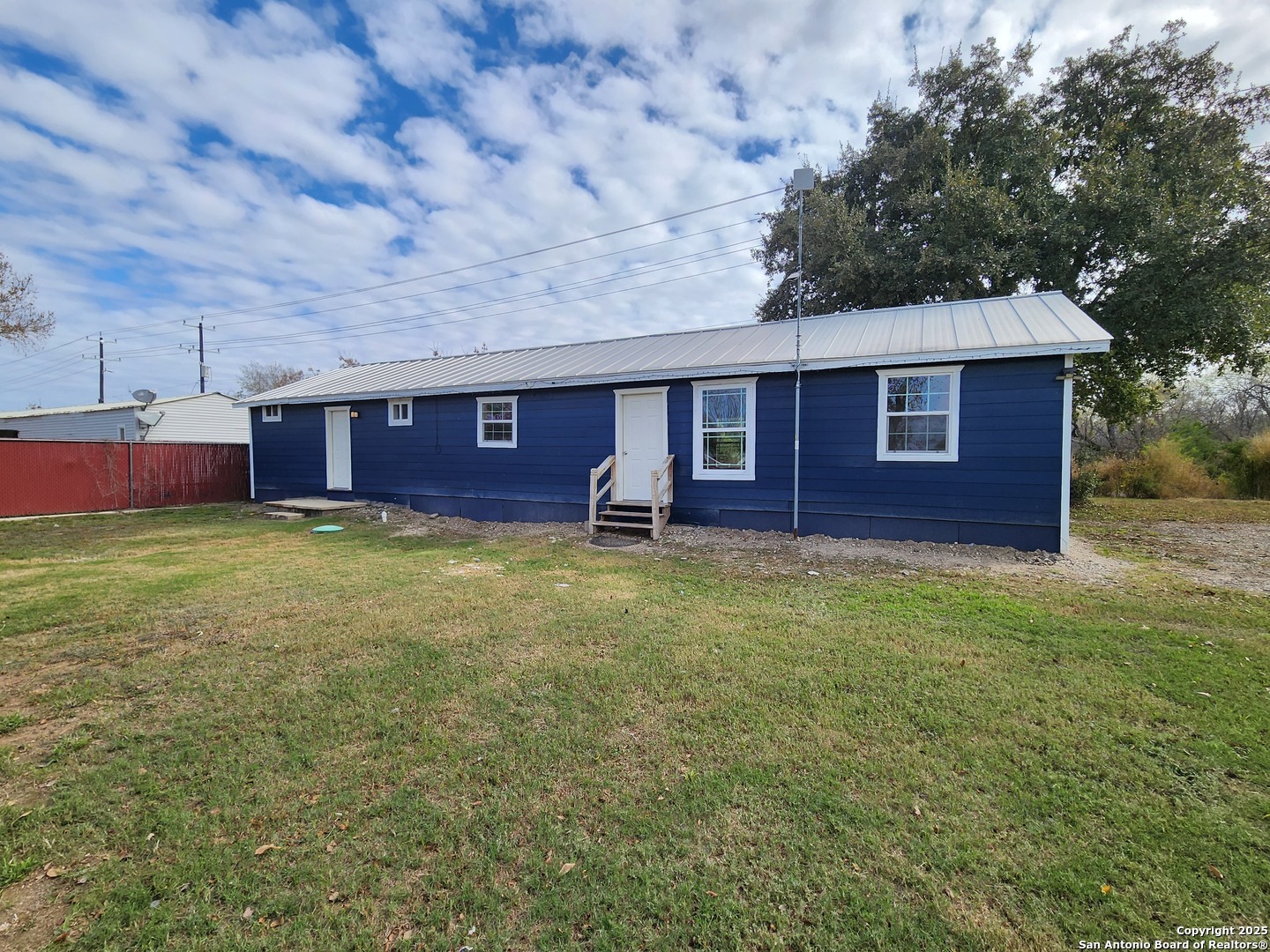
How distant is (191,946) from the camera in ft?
5.42

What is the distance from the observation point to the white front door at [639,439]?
9.55 meters

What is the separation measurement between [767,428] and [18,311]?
20.4 m

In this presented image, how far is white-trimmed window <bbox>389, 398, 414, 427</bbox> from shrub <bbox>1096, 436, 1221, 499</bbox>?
18650mm

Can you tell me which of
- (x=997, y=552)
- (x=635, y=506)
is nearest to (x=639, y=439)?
(x=635, y=506)

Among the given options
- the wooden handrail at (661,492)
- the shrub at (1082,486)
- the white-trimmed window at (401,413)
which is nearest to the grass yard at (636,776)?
the wooden handrail at (661,492)

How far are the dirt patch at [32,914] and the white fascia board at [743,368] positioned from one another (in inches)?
326

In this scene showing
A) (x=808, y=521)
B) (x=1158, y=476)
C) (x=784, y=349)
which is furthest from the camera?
(x=1158, y=476)

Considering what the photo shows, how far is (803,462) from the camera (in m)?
8.50

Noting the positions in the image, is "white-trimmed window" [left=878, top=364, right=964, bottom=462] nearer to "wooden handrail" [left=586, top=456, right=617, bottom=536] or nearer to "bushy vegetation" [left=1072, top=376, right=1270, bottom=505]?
"wooden handrail" [left=586, top=456, right=617, bottom=536]

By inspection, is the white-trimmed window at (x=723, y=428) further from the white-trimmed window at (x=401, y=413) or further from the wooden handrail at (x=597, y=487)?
the white-trimmed window at (x=401, y=413)

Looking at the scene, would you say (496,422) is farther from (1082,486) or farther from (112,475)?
(1082,486)

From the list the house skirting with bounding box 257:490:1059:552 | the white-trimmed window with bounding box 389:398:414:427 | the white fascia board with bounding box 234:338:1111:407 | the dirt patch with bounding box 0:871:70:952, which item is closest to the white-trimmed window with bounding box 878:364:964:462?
the white fascia board with bounding box 234:338:1111:407

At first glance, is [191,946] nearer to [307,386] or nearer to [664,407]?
[664,407]

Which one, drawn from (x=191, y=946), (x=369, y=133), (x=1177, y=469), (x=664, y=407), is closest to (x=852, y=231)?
(x=664, y=407)
